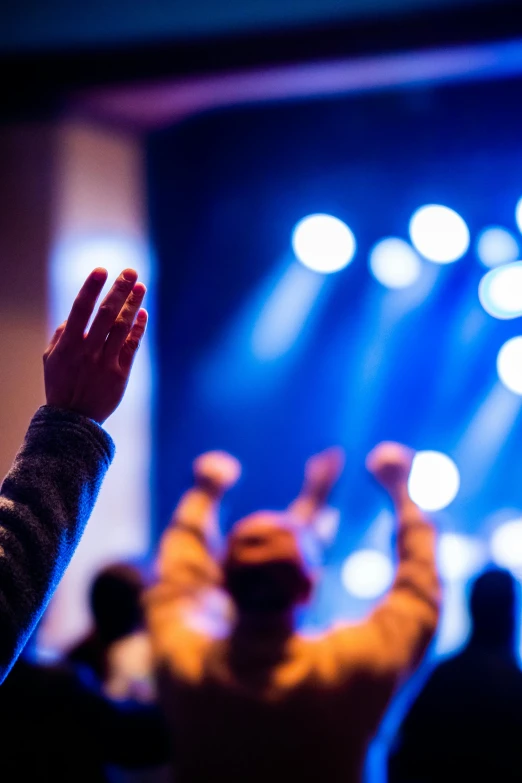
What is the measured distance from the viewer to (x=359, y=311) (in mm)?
3137

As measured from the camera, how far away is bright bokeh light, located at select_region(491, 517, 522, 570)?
2879 millimetres

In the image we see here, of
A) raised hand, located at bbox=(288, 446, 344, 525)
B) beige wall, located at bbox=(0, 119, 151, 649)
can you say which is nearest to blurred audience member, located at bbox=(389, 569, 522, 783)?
raised hand, located at bbox=(288, 446, 344, 525)

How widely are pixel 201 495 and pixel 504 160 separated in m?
2.01

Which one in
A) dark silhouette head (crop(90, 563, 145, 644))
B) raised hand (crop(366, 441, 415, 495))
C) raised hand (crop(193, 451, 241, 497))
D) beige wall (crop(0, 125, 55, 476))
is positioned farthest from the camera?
dark silhouette head (crop(90, 563, 145, 644))

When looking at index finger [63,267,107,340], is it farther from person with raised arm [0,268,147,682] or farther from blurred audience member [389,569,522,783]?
blurred audience member [389,569,522,783]

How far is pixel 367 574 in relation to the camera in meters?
3.13

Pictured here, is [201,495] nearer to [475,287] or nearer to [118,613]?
[118,613]

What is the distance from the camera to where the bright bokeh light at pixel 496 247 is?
2.90 meters

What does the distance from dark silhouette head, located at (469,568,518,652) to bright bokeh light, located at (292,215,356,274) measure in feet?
5.31

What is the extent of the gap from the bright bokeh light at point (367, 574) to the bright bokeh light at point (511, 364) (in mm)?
867

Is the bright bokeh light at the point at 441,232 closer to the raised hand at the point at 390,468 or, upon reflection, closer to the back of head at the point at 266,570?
the raised hand at the point at 390,468

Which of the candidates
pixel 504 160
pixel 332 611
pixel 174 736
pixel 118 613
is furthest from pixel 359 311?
pixel 174 736

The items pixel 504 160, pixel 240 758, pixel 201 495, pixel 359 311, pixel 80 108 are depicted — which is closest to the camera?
pixel 240 758

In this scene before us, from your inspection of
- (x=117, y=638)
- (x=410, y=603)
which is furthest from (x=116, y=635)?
(x=410, y=603)
